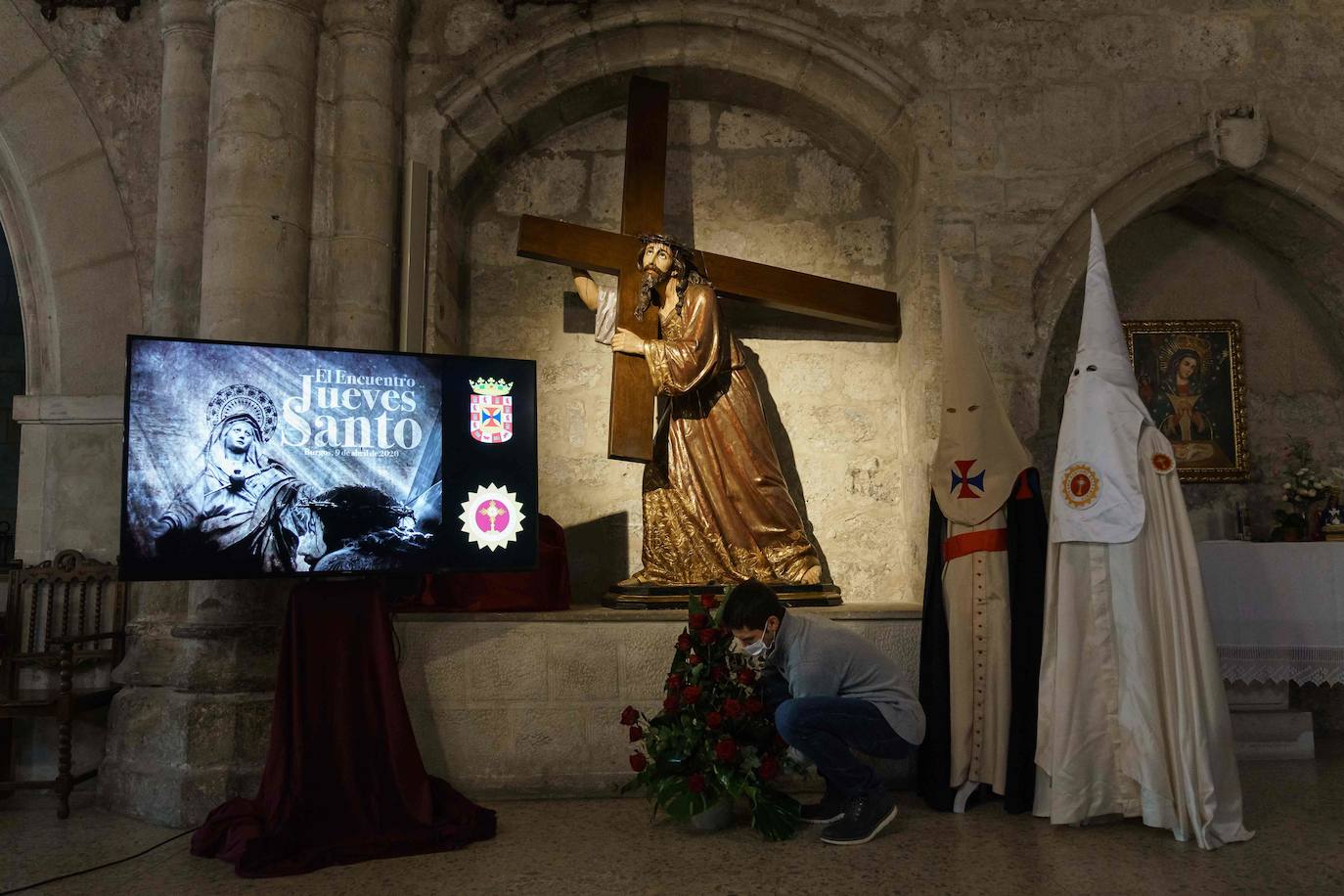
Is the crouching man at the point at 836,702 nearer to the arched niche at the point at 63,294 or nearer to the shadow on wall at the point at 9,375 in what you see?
the arched niche at the point at 63,294

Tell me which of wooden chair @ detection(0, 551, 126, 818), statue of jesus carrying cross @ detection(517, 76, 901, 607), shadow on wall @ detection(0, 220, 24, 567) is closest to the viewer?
wooden chair @ detection(0, 551, 126, 818)

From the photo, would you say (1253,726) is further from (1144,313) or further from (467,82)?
(467,82)

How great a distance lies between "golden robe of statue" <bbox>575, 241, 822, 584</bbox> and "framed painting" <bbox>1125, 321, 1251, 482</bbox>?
2055mm

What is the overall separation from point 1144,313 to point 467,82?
11.6 feet

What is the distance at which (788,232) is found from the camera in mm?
5301

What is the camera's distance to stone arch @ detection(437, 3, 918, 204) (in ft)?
15.8

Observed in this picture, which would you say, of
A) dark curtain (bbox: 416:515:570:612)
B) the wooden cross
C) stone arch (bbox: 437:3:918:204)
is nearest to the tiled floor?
dark curtain (bbox: 416:515:570:612)

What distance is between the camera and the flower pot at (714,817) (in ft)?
11.0

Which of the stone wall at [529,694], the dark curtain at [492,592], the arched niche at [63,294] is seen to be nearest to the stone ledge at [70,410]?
the arched niche at [63,294]

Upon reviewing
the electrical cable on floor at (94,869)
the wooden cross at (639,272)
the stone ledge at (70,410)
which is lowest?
the electrical cable on floor at (94,869)

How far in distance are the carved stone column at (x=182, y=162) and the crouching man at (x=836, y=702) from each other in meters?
2.82

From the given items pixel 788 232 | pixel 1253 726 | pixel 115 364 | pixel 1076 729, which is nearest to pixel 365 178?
pixel 115 364

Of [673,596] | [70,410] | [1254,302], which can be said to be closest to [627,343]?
[673,596]

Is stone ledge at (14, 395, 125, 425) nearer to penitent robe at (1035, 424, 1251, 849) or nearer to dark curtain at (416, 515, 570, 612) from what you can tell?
dark curtain at (416, 515, 570, 612)
